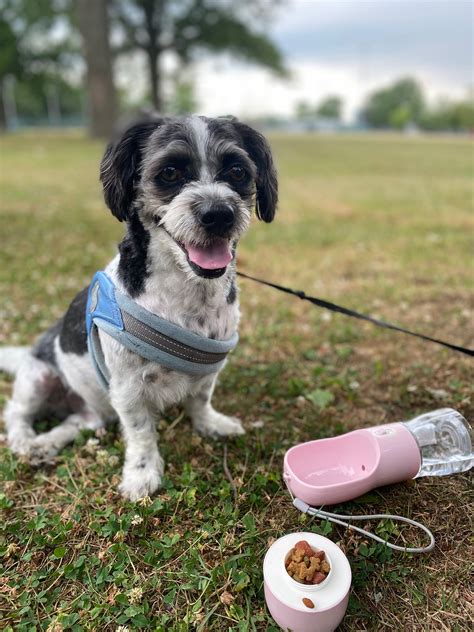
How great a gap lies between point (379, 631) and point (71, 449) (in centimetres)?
225

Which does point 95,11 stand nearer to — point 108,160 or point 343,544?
point 108,160

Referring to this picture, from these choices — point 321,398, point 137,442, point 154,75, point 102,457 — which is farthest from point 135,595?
point 154,75

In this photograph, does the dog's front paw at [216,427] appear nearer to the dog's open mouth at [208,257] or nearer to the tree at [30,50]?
the dog's open mouth at [208,257]

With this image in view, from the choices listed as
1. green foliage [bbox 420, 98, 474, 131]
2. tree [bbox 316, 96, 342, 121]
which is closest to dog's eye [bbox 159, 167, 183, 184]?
green foliage [bbox 420, 98, 474, 131]

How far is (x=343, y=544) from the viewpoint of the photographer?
2.56 metres

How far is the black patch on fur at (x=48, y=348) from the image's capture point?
361 centimetres

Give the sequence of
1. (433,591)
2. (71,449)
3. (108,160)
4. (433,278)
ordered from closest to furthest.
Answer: (433,591), (108,160), (71,449), (433,278)

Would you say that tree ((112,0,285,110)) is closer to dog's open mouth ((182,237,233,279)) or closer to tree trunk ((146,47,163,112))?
tree trunk ((146,47,163,112))

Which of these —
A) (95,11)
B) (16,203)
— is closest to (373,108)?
Answer: (95,11)

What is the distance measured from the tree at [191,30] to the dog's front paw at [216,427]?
36.5 meters

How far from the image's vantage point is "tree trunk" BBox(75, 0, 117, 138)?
22.5 meters

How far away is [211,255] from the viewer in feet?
8.61

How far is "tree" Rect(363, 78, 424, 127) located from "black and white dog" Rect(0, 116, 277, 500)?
133m

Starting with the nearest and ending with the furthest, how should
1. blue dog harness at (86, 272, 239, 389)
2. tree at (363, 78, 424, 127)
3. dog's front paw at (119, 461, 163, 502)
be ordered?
blue dog harness at (86, 272, 239, 389), dog's front paw at (119, 461, 163, 502), tree at (363, 78, 424, 127)
